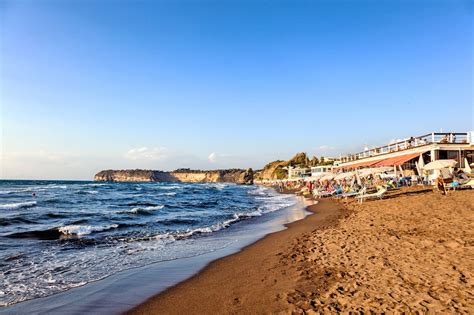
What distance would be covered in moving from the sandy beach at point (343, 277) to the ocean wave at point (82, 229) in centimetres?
743

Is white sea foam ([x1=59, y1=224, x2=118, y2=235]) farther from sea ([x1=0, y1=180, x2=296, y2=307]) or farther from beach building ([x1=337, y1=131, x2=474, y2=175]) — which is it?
beach building ([x1=337, y1=131, x2=474, y2=175])

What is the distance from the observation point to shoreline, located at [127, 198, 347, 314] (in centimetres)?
477

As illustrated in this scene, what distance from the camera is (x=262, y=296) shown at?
16.5 feet

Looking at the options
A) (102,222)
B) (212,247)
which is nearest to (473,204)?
(212,247)

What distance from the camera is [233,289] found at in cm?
558

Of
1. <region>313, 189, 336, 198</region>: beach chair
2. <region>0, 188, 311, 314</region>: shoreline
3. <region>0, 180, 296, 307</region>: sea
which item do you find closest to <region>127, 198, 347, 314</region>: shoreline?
<region>0, 188, 311, 314</region>: shoreline

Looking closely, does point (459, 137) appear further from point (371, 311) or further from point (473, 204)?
point (371, 311)

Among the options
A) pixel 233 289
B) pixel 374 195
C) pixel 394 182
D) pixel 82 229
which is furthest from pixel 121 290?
pixel 394 182

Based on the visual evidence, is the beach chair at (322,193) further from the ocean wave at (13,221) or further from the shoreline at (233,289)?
the ocean wave at (13,221)

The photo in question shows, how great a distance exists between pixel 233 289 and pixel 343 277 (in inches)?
78.3

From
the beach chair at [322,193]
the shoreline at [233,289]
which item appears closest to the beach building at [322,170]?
the beach chair at [322,193]

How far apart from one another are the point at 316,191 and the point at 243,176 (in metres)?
122

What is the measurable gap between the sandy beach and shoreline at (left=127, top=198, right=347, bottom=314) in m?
0.01

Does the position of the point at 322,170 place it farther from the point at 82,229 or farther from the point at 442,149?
the point at 82,229
